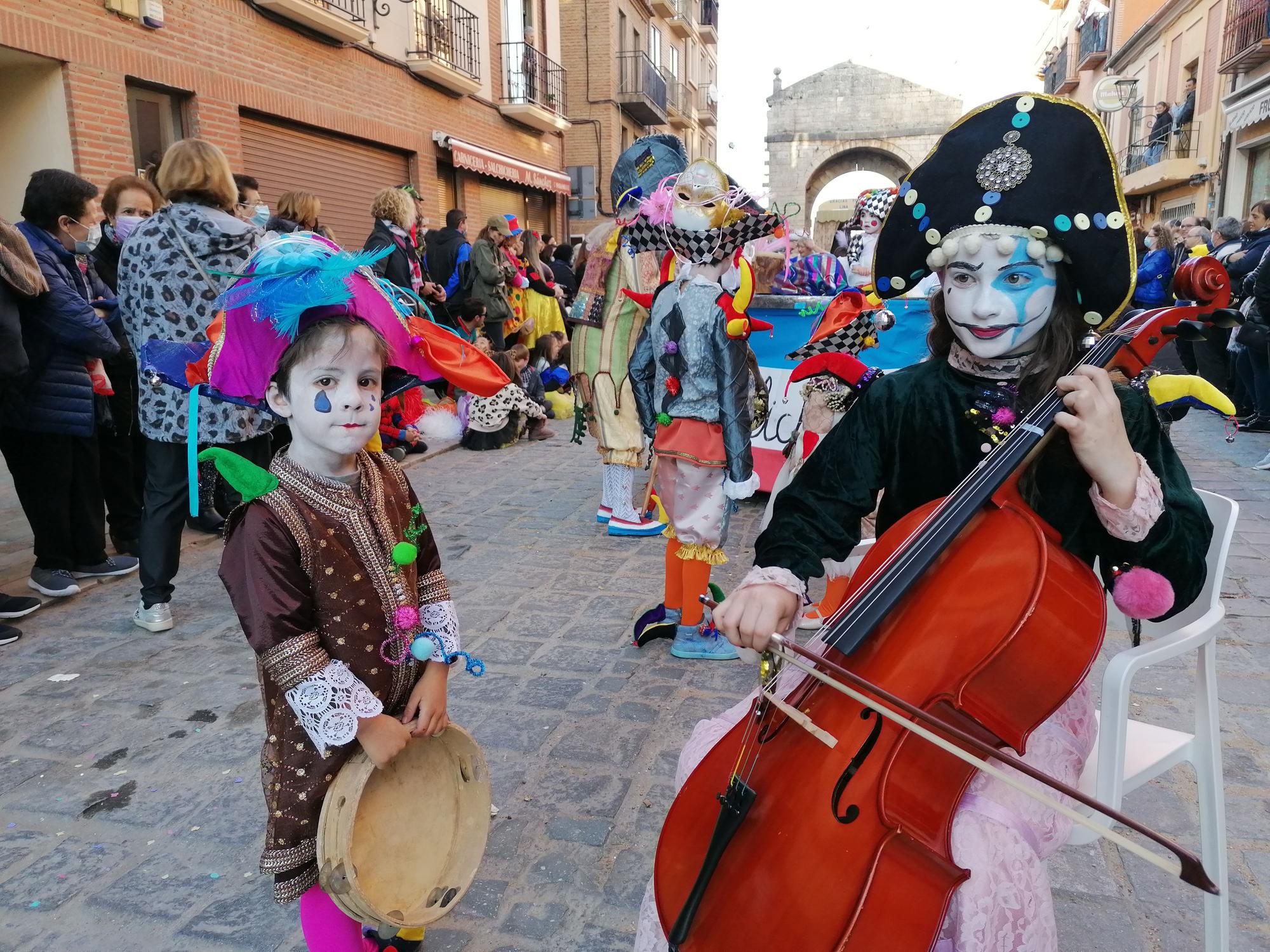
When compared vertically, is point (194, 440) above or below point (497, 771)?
above

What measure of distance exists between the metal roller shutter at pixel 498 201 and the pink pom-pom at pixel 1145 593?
13797 mm

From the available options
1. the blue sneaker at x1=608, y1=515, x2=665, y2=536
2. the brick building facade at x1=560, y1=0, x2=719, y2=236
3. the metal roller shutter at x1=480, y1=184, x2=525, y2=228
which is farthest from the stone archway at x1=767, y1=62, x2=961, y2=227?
the blue sneaker at x1=608, y1=515, x2=665, y2=536

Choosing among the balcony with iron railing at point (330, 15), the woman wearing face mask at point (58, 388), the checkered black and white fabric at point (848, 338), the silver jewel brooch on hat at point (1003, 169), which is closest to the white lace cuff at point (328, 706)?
the silver jewel brooch on hat at point (1003, 169)

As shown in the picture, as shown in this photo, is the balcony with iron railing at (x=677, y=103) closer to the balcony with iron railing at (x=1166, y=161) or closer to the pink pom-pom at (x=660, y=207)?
the balcony with iron railing at (x=1166, y=161)

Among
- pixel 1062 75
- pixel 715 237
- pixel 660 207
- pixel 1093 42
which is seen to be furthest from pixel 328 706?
pixel 1062 75

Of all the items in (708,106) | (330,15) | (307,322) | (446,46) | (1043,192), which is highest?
(708,106)

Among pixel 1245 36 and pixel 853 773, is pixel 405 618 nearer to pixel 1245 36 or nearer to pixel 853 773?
pixel 853 773

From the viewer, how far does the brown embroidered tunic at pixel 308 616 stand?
164cm

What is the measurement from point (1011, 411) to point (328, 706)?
1.43 m

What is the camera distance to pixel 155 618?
12.5 feet

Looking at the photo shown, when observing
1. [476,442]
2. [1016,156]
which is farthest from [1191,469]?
[1016,156]

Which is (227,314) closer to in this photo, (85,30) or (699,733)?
(699,733)

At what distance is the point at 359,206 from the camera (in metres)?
11.3

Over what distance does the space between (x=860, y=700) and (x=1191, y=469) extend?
694cm
